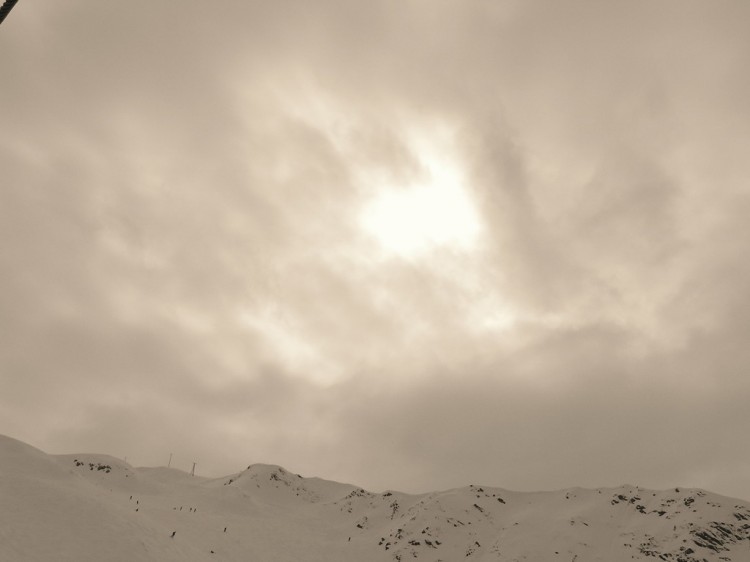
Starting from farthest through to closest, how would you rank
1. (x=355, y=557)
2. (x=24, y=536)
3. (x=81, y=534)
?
(x=355, y=557)
(x=81, y=534)
(x=24, y=536)

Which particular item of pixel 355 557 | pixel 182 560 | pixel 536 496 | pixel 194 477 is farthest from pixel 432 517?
pixel 194 477

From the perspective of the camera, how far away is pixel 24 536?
3262cm

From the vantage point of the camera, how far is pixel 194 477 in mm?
97188

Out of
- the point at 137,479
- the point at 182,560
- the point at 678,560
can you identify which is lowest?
the point at 182,560

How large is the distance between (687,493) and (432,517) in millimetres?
34599

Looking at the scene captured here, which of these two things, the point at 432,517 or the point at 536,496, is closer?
the point at 432,517

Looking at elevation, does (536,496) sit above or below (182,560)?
above

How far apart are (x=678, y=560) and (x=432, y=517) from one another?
96.0 ft

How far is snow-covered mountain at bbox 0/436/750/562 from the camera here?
36.9m

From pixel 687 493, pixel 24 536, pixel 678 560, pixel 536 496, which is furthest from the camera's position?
pixel 536 496

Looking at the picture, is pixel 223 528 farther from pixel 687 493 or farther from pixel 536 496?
pixel 687 493

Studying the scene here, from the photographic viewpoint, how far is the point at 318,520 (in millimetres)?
77125

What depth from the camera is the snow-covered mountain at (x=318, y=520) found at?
36.9 meters

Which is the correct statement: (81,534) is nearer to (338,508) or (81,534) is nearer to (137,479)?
(137,479)
